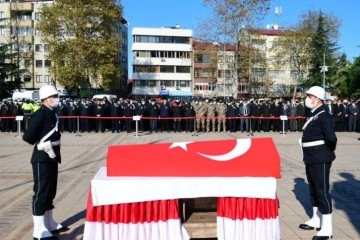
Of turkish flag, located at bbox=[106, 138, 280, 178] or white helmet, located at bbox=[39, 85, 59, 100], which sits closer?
turkish flag, located at bbox=[106, 138, 280, 178]

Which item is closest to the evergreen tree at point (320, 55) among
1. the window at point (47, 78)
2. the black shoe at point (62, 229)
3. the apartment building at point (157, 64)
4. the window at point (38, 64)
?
the apartment building at point (157, 64)

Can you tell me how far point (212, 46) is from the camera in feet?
135

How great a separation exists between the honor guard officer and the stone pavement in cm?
46

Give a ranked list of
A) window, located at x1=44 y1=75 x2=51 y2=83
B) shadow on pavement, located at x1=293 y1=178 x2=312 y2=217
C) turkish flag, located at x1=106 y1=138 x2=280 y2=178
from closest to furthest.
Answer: turkish flag, located at x1=106 y1=138 x2=280 y2=178
shadow on pavement, located at x1=293 y1=178 x2=312 y2=217
window, located at x1=44 y1=75 x2=51 y2=83

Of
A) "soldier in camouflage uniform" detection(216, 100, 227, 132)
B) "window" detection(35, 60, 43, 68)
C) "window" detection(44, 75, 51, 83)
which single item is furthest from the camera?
"window" detection(35, 60, 43, 68)

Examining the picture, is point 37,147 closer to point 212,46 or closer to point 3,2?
point 212,46

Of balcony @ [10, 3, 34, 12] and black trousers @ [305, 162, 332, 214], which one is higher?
balcony @ [10, 3, 34, 12]

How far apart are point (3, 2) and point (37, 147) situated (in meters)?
75.6

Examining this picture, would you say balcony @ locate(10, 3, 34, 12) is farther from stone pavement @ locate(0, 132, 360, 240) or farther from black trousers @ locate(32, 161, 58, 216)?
black trousers @ locate(32, 161, 58, 216)

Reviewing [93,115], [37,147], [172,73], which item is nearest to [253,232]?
[37,147]

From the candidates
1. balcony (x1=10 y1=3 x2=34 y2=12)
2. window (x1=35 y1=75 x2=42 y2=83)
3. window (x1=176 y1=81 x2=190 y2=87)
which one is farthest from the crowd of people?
window (x1=176 y1=81 x2=190 y2=87)

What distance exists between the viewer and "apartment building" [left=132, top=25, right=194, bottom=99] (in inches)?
3098

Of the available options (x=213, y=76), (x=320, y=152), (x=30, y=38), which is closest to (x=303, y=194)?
Answer: (x=320, y=152)

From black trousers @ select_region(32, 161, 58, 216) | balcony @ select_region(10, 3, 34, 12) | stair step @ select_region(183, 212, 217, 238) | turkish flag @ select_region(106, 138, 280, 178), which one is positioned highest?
balcony @ select_region(10, 3, 34, 12)
